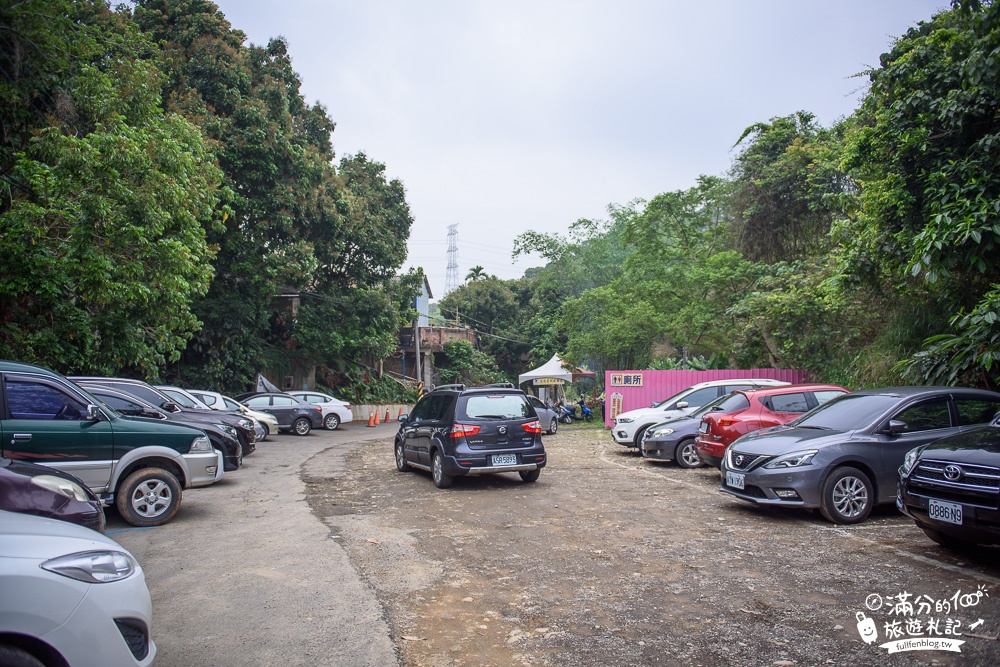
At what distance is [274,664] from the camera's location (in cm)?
409

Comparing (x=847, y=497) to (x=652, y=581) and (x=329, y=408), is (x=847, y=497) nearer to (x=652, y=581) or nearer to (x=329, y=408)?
(x=652, y=581)

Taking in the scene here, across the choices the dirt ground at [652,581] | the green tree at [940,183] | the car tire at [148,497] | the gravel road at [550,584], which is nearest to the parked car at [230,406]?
the gravel road at [550,584]

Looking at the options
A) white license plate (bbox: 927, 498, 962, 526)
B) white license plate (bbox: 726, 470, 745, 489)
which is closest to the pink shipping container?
white license plate (bbox: 726, 470, 745, 489)

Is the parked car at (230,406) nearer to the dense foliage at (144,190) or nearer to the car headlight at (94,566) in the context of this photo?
the dense foliage at (144,190)

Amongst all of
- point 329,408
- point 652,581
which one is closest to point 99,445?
point 652,581

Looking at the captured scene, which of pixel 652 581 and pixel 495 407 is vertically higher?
pixel 495 407

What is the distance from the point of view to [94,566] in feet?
10.9

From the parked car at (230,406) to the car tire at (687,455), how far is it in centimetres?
1121

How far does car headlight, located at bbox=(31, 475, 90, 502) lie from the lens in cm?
561

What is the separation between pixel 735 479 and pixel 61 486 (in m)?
7.10

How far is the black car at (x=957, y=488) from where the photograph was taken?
18.1ft

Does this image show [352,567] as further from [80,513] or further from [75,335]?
[75,335]

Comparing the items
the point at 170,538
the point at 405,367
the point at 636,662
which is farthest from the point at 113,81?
the point at 405,367

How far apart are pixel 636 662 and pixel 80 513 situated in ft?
14.7
